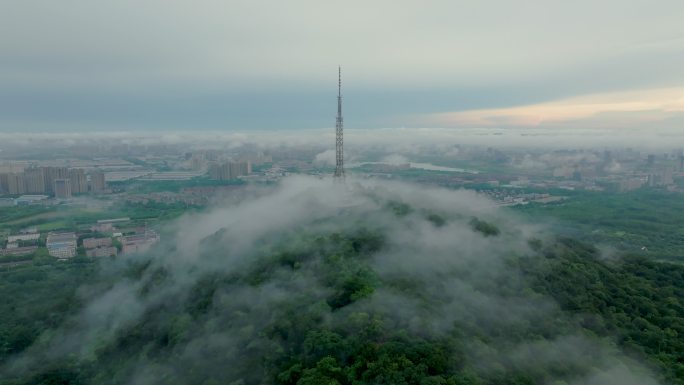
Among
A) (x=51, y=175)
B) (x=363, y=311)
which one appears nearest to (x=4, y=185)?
(x=51, y=175)

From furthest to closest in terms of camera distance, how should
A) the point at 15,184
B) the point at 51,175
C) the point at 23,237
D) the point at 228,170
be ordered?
the point at 228,170
the point at 51,175
the point at 15,184
the point at 23,237

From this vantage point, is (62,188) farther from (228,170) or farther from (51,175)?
(228,170)

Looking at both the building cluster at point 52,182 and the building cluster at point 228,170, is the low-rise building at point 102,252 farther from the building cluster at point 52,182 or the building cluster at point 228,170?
the building cluster at point 228,170

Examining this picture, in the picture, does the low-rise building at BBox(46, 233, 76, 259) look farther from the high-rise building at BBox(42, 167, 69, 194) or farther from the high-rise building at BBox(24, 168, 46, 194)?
the high-rise building at BBox(24, 168, 46, 194)

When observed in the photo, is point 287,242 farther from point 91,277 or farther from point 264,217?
point 91,277

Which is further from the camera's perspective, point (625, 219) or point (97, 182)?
point (97, 182)

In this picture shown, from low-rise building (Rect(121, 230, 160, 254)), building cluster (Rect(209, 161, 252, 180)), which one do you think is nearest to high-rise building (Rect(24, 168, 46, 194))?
building cluster (Rect(209, 161, 252, 180))

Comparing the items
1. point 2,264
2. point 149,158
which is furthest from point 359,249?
point 149,158

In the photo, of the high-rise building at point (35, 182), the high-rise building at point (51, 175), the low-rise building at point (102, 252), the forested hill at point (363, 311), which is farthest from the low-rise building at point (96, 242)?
the high-rise building at point (35, 182)
